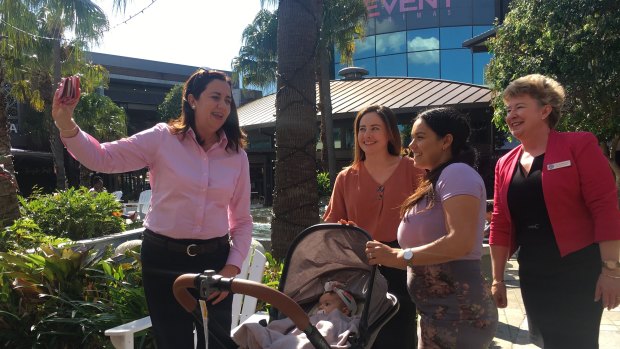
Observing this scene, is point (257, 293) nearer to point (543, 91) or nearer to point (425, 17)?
point (543, 91)

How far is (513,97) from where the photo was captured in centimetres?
256

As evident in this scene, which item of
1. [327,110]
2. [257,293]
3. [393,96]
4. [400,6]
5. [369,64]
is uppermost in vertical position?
[400,6]

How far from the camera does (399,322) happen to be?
2.82 m

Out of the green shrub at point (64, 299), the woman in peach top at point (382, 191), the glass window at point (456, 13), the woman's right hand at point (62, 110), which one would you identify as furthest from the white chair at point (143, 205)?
the glass window at point (456, 13)

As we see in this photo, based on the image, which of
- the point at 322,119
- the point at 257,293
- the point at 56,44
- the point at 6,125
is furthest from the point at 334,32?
the point at 257,293

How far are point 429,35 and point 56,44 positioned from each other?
944 inches

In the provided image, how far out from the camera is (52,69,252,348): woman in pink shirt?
249 cm

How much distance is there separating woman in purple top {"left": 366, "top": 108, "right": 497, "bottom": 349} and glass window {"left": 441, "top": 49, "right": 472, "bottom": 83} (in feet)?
106

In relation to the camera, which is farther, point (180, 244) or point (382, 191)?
point (382, 191)

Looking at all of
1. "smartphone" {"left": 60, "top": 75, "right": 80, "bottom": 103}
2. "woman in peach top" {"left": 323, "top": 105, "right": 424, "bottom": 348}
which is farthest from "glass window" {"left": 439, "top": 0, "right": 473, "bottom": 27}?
"smartphone" {"left": 60, "top": 75, "right": 80, "bottom": 103}

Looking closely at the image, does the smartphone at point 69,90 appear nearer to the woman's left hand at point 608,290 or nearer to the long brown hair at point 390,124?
the long brown hair at point 390,124

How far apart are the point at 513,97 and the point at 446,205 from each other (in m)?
0.82

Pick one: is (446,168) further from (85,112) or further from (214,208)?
(85,112)

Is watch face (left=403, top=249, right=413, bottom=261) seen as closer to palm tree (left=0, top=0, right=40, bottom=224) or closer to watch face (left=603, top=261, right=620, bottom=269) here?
watch face (left=603, top=261, right=620, bottom=269)
